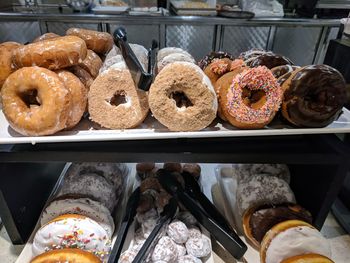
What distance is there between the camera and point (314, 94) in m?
0.87

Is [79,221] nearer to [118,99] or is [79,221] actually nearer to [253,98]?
[118,99]

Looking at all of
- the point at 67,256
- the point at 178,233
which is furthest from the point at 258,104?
the point at 67,256

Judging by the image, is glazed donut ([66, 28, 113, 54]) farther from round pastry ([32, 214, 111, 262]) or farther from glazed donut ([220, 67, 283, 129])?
round pastry ([32, 214, 111, 262])

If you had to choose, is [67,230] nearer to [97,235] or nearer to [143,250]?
[97,235]

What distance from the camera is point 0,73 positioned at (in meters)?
0.90

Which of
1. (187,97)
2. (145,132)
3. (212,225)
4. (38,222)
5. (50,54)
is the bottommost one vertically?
(38,222)

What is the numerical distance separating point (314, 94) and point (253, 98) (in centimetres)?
20

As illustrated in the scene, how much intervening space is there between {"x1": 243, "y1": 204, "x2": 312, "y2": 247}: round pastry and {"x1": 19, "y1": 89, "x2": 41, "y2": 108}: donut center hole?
35.4 inches

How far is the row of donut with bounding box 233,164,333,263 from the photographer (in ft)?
2.97

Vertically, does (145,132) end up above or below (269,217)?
above

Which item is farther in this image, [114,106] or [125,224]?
[125,224]

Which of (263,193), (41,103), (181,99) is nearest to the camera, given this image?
(41,103)

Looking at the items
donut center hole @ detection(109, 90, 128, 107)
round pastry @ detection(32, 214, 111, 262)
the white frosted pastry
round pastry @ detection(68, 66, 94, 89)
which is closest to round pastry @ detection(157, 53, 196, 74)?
donut center hole @ detection(109, 90, 128, 107)

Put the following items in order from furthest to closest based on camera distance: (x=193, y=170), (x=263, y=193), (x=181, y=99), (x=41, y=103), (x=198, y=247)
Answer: (x=193, y=170), (x=263, y=193), (x=198, y=247), (x=181, y=99), (x=41, y=103)
